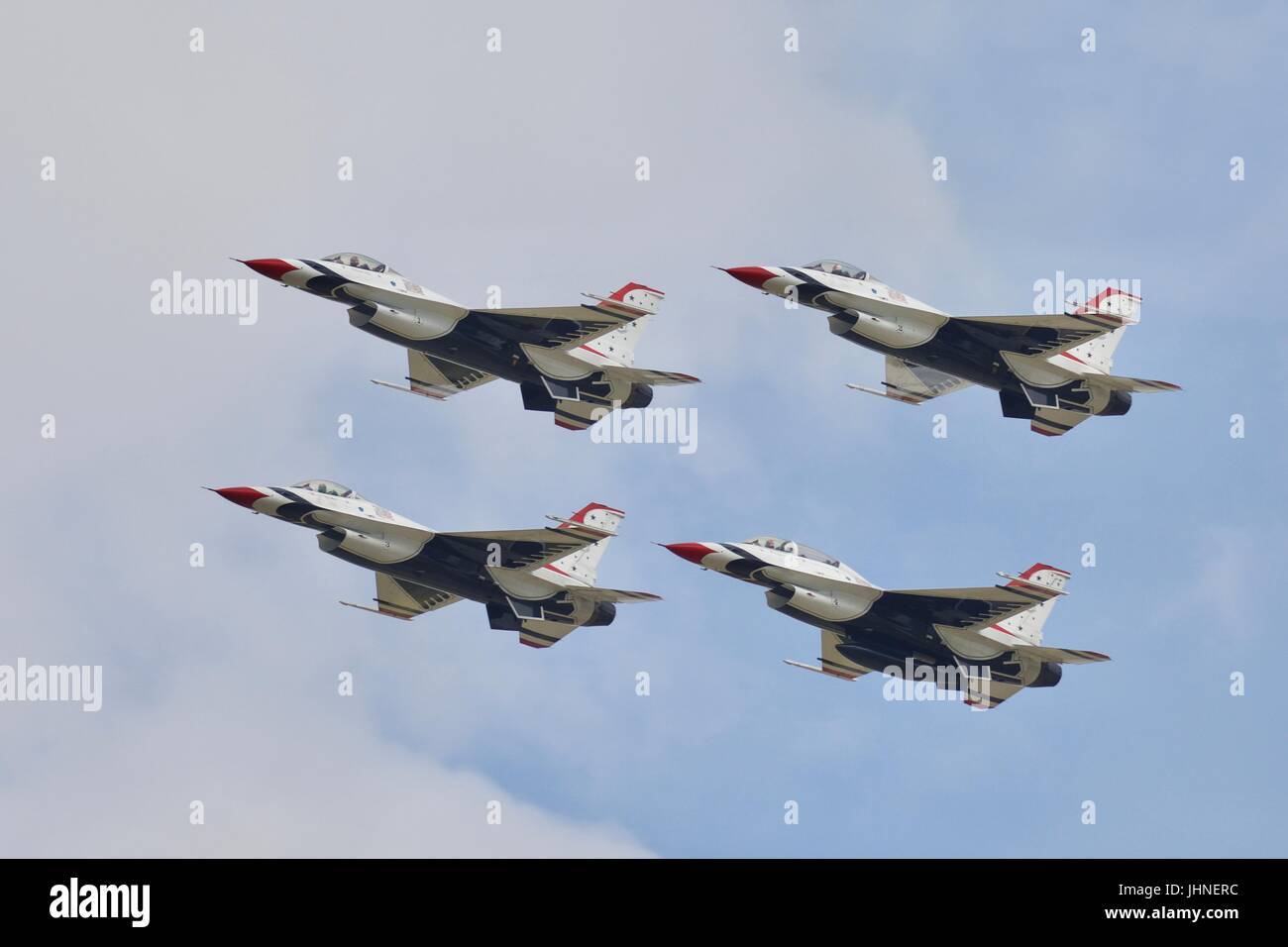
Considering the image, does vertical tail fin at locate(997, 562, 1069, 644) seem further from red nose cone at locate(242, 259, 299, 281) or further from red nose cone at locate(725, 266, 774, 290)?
red nose cone at locate(242, 259, 299, 281)

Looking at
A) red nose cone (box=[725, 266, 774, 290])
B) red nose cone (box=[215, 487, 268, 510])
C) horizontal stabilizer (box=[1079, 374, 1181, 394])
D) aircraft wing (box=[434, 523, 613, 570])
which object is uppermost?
red nose cone (box=[725, 266, 774, 290])

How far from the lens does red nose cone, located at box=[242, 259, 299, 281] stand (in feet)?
250

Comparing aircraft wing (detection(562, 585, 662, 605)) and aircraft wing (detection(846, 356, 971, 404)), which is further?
aircraft wing (detection(846, 356, 971, 404))

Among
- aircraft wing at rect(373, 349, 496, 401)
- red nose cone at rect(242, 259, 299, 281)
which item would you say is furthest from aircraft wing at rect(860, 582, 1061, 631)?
red nose cone at rect(242, 259, 299, 281)

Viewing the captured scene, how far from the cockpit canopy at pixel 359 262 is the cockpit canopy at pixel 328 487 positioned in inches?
257

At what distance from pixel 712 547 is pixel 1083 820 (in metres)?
12.7

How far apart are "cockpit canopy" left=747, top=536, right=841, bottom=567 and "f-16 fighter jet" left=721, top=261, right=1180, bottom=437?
20.7 feet

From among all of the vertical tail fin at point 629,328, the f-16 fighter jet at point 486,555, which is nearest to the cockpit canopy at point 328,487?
the f-16 fighter jet at point 486,555

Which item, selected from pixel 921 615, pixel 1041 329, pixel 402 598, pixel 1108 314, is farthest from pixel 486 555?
pixel 1108 314

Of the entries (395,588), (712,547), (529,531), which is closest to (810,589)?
(712,547)

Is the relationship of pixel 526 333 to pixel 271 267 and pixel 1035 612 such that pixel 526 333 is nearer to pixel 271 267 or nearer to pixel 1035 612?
pixel 271 267

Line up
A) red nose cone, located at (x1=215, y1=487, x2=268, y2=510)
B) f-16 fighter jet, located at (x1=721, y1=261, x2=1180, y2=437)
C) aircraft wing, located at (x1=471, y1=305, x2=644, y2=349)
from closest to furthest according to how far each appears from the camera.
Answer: red nose cone, located at (x1=215, y1=487, x2=268, y2=510), f-16 fighter jet, located at (x1=721, y1=261, x2=1180, y2=437), aircraft wing, located at (x1=471, y1=305, x2=644, y2=349)

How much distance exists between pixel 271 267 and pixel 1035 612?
2389 centimetres

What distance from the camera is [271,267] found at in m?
76.4
